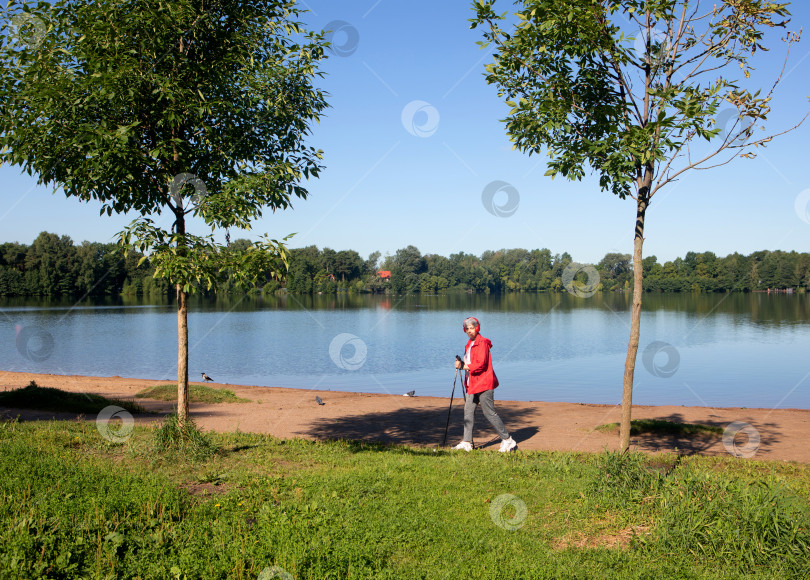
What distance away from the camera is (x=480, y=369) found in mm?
10188

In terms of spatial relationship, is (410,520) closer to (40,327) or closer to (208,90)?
(208,90)

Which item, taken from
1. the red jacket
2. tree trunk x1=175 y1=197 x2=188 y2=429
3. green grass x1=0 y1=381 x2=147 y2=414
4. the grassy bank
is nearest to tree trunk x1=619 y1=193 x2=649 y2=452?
the grassy bank

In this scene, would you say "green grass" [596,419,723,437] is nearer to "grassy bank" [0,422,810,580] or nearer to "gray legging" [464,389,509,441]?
"gray legging" [464,389,509,441]

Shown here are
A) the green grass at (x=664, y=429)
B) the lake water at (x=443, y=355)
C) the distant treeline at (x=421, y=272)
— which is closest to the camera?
the green grass at (x=664, y=429)

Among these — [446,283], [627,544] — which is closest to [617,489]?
[627,544]

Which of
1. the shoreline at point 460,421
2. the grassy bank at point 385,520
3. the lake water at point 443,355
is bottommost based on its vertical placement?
the lake water at point 443,355

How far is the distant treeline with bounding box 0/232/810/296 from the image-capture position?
109 metres

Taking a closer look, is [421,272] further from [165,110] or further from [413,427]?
[165,110]

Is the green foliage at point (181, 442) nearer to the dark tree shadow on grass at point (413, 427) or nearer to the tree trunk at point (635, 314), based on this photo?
the dark tree shadow on grass at point (413, 427)

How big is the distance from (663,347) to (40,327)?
1925 inches

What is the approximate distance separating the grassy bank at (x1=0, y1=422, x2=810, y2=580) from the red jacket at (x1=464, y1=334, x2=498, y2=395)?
2.10 meters

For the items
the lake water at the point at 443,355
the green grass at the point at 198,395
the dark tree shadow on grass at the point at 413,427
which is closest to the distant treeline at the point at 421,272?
the lake water at the point at 443,355

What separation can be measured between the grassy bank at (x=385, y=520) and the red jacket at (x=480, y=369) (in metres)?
2.10

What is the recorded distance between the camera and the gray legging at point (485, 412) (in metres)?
10.1
